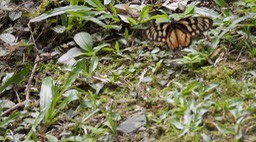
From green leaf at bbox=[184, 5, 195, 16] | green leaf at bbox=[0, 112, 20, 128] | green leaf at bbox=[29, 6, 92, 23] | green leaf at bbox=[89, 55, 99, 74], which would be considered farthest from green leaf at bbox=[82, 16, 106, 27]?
green leaf at bbox=[0, 112, 20, 128]

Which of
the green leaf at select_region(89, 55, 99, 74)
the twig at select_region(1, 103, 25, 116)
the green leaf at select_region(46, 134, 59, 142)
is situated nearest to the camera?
the green leaf at select_region(46, 134, 59, 142)

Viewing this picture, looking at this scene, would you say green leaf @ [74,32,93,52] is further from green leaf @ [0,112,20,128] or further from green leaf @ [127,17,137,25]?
green leaf @ [0,112,20,128]

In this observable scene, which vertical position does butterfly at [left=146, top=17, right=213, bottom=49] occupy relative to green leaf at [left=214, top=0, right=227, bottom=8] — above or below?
below

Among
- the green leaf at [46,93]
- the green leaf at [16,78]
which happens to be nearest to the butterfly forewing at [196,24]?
the green leaf at [46,93]

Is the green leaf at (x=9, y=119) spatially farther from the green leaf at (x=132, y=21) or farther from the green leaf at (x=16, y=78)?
the green leaf at (x=132, y=21)


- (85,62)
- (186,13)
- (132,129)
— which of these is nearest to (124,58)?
(85,62)

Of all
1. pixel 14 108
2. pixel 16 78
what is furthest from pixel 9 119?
pixel 16 78

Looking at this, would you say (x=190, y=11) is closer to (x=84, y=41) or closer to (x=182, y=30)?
(x=182, y=30)
